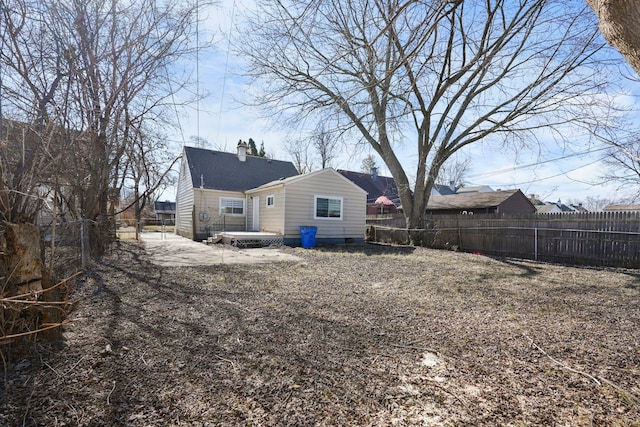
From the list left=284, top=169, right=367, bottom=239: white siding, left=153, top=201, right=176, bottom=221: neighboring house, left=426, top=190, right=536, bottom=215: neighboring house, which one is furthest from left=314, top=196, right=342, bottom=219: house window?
left=153, top=201, right=176, bottom=221: neighboring house

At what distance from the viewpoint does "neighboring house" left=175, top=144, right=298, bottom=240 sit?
1445cm

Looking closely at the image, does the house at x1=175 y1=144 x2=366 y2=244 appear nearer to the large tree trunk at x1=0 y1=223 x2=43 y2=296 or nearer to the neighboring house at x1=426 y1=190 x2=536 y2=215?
the large tree trunk at x1=0 y1=223 x2=43 y2=296

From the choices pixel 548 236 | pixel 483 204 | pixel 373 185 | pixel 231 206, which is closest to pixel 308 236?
pixel 231 206

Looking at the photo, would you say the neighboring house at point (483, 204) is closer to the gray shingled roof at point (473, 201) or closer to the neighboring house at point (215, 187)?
the gray shingled roof at point (473, 201)

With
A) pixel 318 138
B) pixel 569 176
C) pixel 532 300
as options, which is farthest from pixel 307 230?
pixel 569 176

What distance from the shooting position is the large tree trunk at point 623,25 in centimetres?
163

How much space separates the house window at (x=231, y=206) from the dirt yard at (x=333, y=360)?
33.0 feet

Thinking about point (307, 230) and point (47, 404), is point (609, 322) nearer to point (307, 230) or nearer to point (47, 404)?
point (47, 404)

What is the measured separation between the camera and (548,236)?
912 cm

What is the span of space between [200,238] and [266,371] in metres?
13.2

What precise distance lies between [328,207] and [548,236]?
7666 mm

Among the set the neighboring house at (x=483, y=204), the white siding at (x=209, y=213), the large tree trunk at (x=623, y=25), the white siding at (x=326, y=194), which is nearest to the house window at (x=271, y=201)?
the white siding at (x=326, y=194)

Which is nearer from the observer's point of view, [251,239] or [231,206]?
[251,239]

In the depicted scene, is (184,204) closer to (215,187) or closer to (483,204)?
(215,187)
